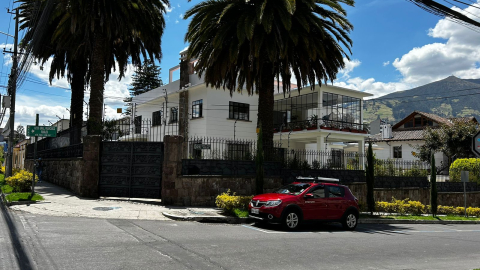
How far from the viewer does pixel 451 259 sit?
8.74 metres

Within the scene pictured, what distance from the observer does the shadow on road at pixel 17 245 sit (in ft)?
20.7

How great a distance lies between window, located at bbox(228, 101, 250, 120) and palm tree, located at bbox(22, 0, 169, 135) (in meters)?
7.05

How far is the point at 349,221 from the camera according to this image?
43.4 feet

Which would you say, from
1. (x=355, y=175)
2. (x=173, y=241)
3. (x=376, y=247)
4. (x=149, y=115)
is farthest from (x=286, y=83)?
(x=149, y=115)

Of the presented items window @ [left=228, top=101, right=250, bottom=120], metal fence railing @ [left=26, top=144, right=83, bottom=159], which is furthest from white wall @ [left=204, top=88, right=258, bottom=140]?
metal fence railing @ [left=26, top=144, right=83, bottom=159]

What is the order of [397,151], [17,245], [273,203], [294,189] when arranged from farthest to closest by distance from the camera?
[397,151], [294,189], [273,203], [17,245]

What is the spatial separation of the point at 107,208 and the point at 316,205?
7.58 meters

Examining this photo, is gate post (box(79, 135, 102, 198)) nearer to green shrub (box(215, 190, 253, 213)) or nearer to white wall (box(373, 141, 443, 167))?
green shrub (box(215, 190, 253, 213))

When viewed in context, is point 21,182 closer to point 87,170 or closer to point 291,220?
point 87,170

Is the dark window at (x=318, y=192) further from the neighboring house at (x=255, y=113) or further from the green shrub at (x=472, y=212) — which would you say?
the green shrub at (x=472, y=212)

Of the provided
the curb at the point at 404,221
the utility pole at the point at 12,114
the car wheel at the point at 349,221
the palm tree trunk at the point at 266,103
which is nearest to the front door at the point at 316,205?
the car wheel at the point at 349,221

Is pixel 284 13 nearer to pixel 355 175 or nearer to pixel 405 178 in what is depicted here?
pixel 355 175

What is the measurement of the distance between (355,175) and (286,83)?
659 cm

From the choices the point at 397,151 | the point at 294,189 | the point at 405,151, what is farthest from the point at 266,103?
the point at 397,151
